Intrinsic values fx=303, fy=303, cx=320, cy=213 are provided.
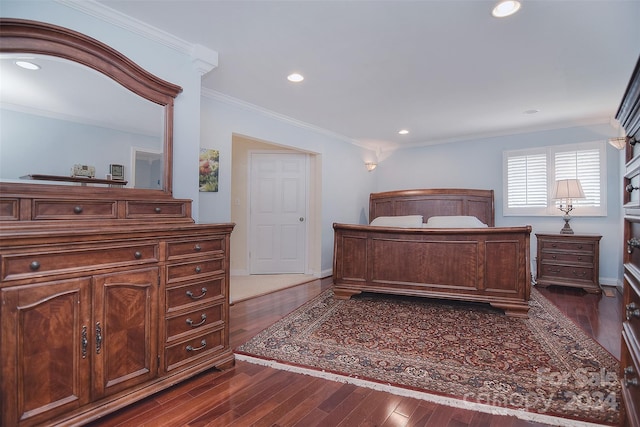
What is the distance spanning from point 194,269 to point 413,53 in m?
2.41

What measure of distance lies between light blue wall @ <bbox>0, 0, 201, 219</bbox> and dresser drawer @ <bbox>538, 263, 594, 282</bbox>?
466cm

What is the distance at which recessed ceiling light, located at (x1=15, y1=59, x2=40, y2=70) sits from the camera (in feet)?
5.39

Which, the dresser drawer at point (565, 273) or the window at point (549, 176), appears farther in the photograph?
the window at point (549, 176)

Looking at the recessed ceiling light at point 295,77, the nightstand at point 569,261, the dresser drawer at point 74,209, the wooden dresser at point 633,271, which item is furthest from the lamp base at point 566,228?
the dresser drawer at point 74,209

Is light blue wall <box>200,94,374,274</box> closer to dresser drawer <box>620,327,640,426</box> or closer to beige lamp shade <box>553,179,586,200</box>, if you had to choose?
beige lamp shade <box>553,179,586,200</box>

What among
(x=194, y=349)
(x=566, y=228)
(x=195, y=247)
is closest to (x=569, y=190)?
(x=566, y=228)

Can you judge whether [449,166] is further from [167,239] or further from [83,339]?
A: [83,339]

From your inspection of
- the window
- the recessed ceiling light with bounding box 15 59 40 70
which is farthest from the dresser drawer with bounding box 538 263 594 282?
the recessed ceiling light with bounding box 15 59 40 70

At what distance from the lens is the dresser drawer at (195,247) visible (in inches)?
70.5

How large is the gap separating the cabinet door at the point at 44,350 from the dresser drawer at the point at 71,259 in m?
0.06

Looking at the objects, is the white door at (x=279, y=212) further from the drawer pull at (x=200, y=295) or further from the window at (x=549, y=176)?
the window at (x=549, y=176)

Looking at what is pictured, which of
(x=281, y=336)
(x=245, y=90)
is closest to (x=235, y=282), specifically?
(x=281, y=336)

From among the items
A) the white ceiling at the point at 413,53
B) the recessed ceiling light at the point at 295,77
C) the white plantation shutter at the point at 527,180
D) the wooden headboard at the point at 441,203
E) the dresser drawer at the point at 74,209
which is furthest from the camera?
the wooden headboard at the point at 441,203

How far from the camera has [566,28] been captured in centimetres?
221
